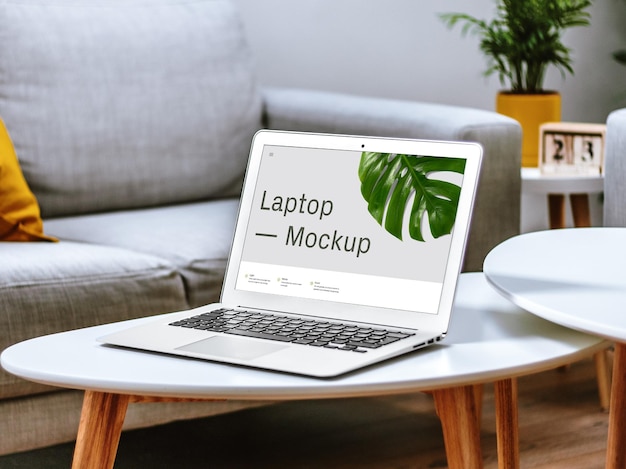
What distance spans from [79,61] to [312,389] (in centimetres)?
141

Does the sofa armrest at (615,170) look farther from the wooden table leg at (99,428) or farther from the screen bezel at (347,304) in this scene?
the wooden table leg at (99,428)

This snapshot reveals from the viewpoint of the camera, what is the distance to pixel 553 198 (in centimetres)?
217

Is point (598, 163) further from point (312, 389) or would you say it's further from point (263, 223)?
point (312, 389)

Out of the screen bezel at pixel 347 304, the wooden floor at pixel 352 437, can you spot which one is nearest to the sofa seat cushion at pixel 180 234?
the wooden floor at pixel 352 437

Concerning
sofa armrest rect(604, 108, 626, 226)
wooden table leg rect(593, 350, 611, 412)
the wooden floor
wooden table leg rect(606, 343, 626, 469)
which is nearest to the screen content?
wooden table leg rect(606, 343, 626, 469)

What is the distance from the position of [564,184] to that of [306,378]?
1.30m

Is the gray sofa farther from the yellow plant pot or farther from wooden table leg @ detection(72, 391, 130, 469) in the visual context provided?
wooden table leg @ detection(72, 391, 130, 469)

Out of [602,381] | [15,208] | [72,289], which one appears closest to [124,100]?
[15,208]

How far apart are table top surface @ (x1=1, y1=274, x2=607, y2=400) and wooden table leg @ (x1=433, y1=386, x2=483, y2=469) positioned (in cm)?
4

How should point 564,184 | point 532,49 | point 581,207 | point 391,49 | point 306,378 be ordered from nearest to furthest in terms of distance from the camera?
1. point 306,378
2. point 564,184
3. point 581,207
4. point 532,49
5. point 391,49

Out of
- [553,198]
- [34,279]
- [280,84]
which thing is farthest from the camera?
[280,84]

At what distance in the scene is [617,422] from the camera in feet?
3.71

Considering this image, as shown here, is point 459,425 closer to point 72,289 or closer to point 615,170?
point 72,289

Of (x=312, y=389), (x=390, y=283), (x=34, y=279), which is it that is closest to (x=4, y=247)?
(x=34, y=279)
